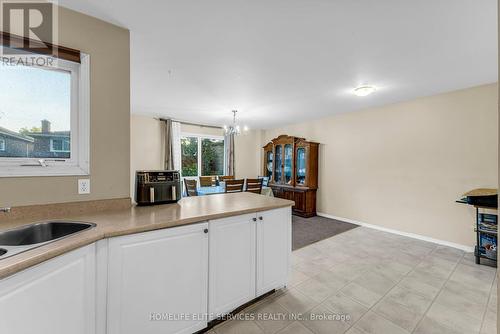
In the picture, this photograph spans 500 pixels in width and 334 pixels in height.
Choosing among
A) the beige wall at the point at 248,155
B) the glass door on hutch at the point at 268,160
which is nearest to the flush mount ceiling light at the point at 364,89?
the glass door on hutch at the point at 268,160

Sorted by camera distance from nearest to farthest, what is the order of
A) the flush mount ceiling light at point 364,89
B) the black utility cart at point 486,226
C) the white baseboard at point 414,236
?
the black utility cart at point 486,226 < the flush mount ceiling light at point 364,89 < the white baseboard at point 414,236

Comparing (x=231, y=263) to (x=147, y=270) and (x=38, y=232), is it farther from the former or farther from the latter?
(x=38, y=232)

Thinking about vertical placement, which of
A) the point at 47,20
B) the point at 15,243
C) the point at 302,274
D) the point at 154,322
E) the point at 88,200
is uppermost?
the point at 47,20

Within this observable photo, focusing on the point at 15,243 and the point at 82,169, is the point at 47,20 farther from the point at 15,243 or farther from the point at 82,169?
the point at 15,243

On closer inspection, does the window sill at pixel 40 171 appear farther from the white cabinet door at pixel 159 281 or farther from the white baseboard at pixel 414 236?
the white baseboard at pixel 414 236

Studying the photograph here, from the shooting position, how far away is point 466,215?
2922 millimetres

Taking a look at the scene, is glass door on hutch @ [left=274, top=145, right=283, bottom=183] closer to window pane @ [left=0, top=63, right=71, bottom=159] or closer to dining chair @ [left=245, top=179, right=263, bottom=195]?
dining chair @ [left=245, top=179, right=263, bottom=195]

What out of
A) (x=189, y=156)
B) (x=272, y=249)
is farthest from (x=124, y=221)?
(x=189, y=156)

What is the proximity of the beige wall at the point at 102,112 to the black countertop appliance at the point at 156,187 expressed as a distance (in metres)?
0.10

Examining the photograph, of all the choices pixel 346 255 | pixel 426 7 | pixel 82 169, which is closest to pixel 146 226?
pixel 82 169

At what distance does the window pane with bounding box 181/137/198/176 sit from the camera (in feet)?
17.5

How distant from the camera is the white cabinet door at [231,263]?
152 centimetres

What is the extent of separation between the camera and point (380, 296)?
1947 mm

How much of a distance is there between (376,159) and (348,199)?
39.4 inches
